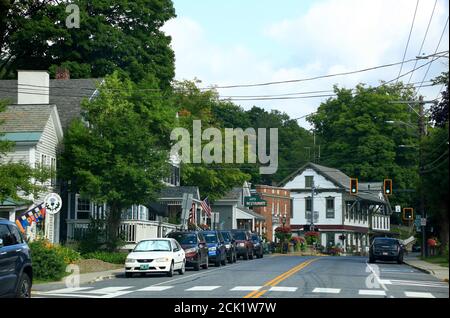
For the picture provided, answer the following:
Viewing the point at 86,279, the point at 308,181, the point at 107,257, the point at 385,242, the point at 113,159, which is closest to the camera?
the point at 86,279

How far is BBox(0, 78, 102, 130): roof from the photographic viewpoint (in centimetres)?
4938

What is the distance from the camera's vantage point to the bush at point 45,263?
94.5 feet

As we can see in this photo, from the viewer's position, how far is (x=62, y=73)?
55.3 metres

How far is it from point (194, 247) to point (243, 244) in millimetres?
15527

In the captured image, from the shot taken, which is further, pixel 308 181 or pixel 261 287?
pixel 308 181

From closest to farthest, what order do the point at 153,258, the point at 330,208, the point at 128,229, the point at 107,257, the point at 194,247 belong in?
the point at 153,258
the point at 194,247
the point at 107,257
the point at 128,229
the point at 330,208

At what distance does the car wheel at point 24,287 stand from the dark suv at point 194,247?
18226 mm

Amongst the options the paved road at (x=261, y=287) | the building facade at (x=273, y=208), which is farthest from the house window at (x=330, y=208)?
the paved road at (x=261, y=287)

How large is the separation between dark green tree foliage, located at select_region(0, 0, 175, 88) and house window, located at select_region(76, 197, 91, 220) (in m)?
13.5

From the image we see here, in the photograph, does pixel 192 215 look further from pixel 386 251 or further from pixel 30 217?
pixel 30 217

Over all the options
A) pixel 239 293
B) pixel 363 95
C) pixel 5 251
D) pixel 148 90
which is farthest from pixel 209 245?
pixel 363 95

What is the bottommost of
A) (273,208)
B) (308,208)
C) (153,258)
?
(153,258)

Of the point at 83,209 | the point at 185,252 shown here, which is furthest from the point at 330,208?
the point at 185,252

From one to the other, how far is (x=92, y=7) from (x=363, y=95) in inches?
1690
